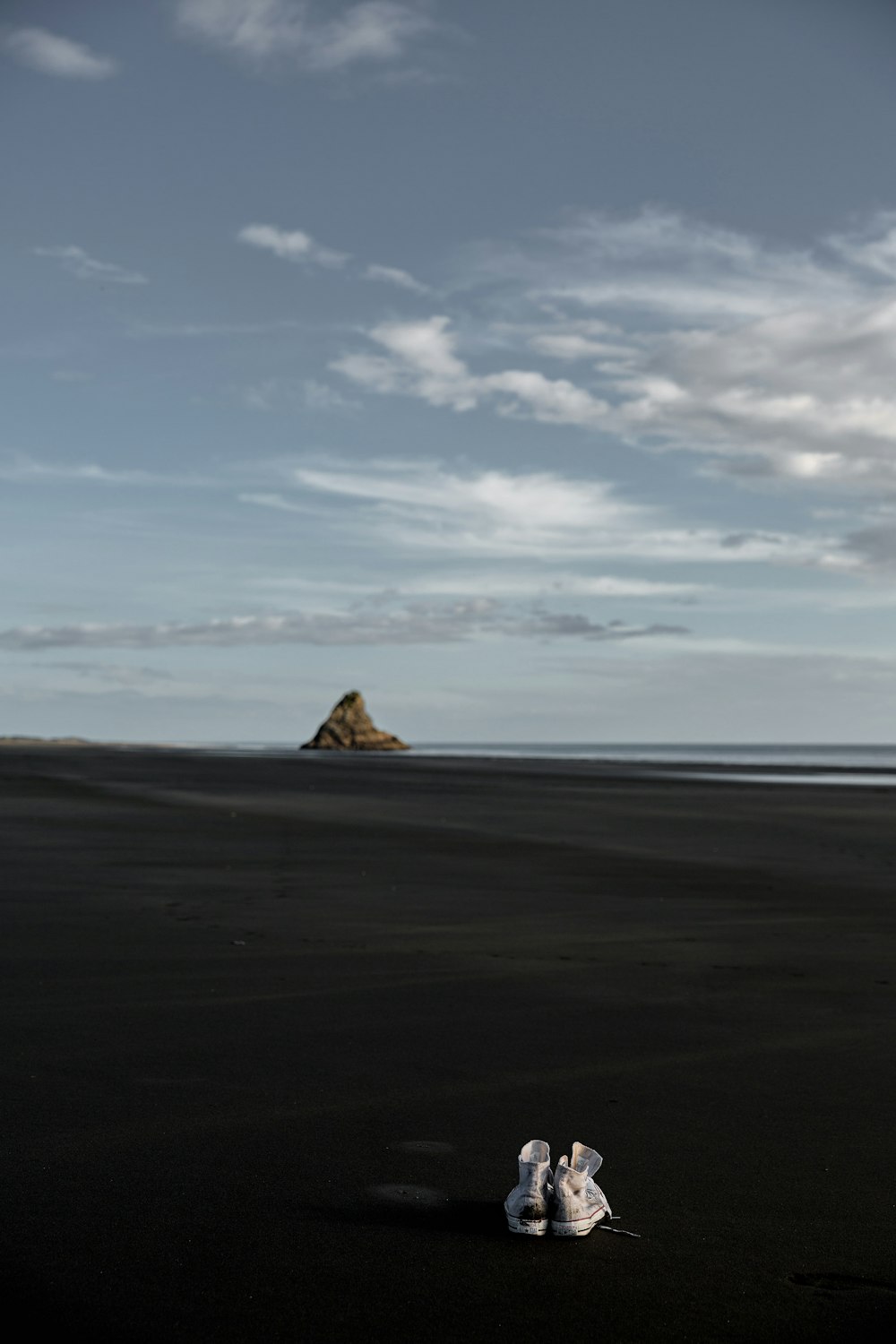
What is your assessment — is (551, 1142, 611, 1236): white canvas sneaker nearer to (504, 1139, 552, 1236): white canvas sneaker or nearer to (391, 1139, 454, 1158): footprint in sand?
(504, 1139, 552, 1236): white canvas sneaker

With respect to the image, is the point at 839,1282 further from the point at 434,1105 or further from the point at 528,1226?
the point at 434,1105

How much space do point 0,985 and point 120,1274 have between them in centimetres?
373

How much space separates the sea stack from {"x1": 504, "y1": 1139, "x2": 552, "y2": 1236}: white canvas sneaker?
124611mm

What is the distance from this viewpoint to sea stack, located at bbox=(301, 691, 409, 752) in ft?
422

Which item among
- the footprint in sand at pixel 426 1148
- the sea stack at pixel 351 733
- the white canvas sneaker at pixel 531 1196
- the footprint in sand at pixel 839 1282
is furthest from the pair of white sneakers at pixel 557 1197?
the sea stack at pixel 351 733

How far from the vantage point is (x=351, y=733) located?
5123 inches

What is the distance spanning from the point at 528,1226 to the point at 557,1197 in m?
0.11

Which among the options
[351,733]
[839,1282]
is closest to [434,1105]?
[839,1282]

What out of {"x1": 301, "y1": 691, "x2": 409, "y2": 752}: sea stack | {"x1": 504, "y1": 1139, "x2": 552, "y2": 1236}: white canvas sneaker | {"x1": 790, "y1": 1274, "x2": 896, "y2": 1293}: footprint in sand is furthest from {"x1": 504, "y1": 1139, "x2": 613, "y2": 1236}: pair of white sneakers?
{"x1": 301, "y1": 691, "x2": 409, "y2": 752}: sea stack

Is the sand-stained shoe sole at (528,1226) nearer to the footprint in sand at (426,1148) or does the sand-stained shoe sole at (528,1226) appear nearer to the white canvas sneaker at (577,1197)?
the white canvas sneaker at (577,1197)

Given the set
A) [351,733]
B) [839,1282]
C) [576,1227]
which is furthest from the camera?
[351,733]

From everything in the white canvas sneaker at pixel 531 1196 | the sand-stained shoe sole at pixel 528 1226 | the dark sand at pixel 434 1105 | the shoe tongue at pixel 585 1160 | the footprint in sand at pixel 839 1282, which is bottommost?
the dark sand at pixel 434 1105

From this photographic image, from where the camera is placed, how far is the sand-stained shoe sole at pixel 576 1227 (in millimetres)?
3213

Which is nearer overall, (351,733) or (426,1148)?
(426,1148)
